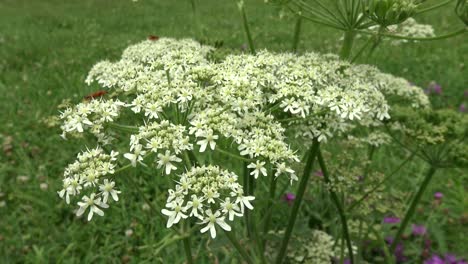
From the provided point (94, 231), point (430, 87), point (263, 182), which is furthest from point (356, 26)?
point (430, 87)

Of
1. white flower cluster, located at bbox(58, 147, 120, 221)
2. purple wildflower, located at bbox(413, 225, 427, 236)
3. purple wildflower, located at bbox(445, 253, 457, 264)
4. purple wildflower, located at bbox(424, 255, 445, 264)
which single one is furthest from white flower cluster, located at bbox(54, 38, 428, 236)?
purple wildflower, located at bbox(413, 225, 427, 236)

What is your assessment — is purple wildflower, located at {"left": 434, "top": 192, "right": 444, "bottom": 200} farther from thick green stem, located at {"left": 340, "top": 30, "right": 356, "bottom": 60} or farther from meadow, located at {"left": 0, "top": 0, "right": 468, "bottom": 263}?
thick green stem, located at {"left": 340, "top": 30, "right": 356, "bottom": 60}

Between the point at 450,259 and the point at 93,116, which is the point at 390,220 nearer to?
the point at 450,259

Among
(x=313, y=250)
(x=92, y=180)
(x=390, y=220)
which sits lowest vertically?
(x=390, y=220)

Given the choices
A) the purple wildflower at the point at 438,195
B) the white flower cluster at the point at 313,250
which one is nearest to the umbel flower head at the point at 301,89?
the white flower cluster at the point at 313,250

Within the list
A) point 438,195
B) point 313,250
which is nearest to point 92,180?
point 313,250

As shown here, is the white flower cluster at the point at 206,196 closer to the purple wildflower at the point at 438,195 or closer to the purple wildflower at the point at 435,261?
the purple wildflower at the point at 435,261
